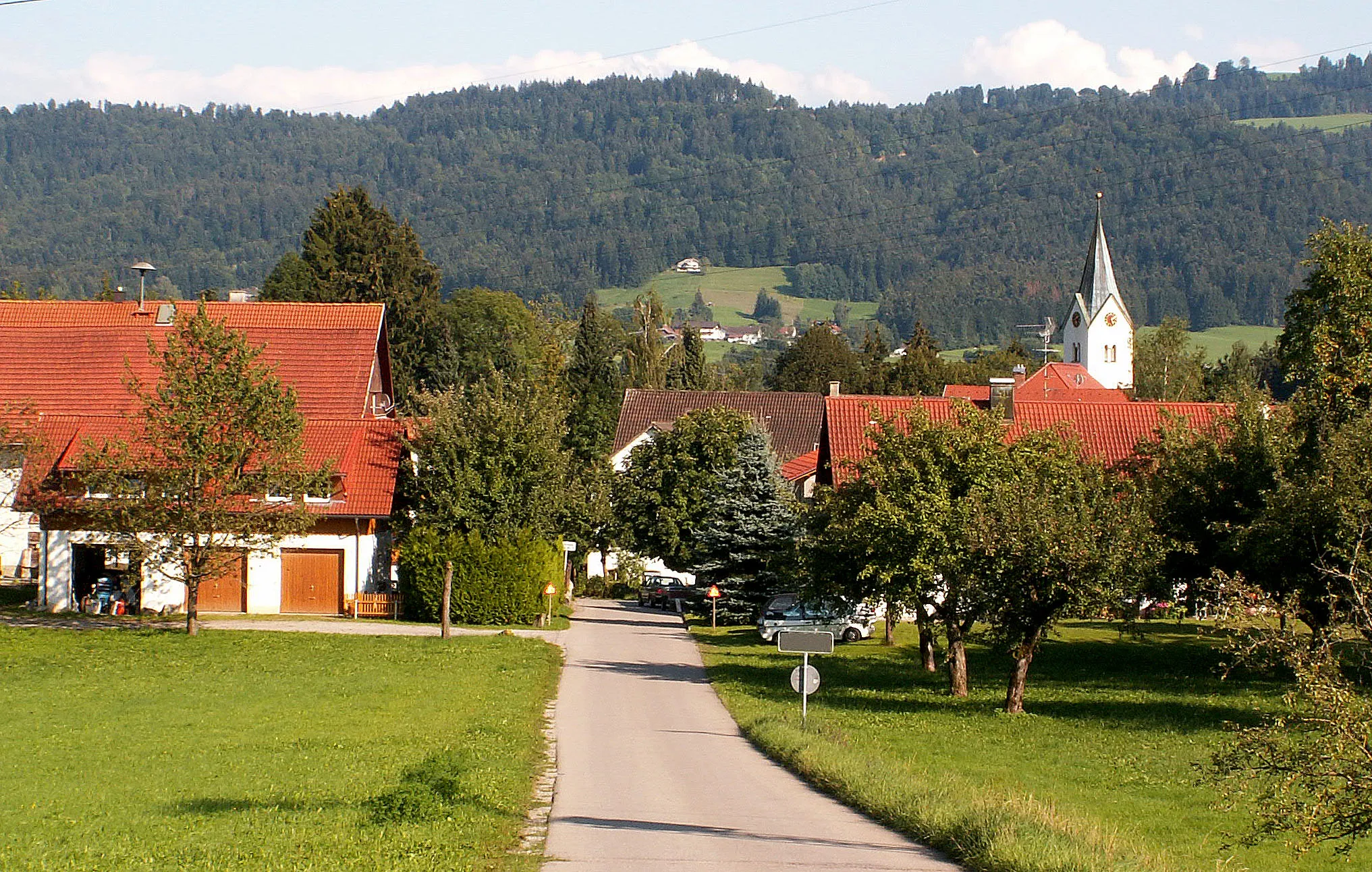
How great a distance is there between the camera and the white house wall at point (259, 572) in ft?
125

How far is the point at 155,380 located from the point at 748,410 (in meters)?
36.2

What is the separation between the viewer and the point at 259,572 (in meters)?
39.5

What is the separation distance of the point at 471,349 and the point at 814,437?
29.9 metres

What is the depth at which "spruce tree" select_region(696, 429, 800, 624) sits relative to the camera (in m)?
42.2

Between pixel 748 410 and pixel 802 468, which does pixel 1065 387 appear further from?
pixel 802 468

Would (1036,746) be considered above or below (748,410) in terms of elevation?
below

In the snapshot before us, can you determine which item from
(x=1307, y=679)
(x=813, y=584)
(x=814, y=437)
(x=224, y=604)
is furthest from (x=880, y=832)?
(x=814, y=437)

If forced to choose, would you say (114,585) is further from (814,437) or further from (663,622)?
(814,437)

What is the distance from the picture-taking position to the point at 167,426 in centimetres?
3300

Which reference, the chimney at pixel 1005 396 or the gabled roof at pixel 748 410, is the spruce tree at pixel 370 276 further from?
the chimney at pixel 1005 396

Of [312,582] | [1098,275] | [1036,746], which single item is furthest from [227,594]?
[1098,275]

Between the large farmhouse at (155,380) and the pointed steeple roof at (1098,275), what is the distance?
278ft

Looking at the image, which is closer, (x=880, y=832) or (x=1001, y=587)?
(x=880, y=832)

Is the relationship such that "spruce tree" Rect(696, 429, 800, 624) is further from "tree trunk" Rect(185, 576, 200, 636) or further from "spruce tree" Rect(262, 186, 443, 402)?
"spruce tree" Rect(262, 186, 443, 402)
